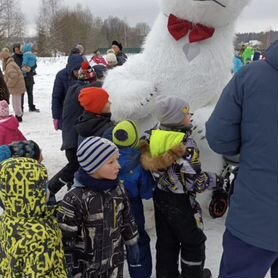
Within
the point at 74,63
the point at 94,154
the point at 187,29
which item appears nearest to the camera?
the point at 94,154

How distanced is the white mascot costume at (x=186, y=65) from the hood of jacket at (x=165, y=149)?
707 mm

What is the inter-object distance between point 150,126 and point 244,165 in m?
1.56

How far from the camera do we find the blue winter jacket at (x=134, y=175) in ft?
8.68

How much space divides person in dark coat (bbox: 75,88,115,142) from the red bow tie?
722mm

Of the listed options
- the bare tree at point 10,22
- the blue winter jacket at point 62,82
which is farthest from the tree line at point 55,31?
the blue winter jacket at point 62,82

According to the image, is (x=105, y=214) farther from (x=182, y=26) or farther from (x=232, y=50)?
(x=232, y=50)

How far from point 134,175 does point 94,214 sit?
Answer: 45 cm

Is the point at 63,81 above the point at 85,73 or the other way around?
the other way around

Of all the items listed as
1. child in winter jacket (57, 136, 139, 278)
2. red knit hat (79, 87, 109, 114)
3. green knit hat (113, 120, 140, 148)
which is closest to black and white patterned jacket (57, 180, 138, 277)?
child in winter jacket (57, 136, 139, 278)

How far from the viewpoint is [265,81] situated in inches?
70.7

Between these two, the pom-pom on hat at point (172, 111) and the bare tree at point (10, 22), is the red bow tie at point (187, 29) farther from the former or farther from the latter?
the bare tree at point (10, 22)

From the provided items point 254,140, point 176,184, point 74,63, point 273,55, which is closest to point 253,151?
point 254,140

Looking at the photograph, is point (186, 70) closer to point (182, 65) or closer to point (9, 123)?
point (182, 65)

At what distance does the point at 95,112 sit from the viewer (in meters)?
3.38
